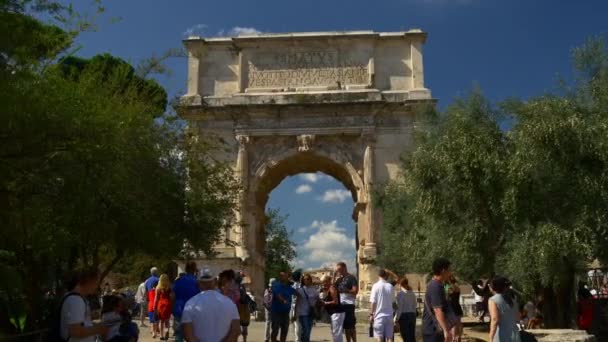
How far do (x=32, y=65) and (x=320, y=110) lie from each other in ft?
51.9

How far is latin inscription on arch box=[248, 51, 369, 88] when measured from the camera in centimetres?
2380

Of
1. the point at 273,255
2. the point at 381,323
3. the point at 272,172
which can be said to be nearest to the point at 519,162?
the point at 381,323

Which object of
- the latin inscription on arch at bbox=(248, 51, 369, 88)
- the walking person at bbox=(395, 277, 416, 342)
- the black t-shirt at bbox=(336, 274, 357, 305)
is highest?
the latin inscription on arch at bbox=(248, 51, 369, 88)

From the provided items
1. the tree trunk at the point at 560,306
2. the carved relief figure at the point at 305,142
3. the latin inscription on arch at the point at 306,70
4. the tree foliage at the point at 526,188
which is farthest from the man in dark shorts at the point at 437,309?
the latin inscription on arch at the point at 306,70

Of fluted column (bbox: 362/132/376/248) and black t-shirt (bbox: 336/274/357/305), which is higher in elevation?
fluted column (bbox: 362/132/376/248)

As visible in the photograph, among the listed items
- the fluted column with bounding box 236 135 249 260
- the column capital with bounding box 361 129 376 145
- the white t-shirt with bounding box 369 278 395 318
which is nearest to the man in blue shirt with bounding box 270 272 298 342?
the white t-shirt with bounding box 369 278 395 318

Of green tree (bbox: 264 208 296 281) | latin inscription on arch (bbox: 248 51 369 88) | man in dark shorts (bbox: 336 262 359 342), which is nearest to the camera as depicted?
man in dark shorts (bbox: 336 262 359 342)

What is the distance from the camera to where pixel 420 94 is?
76.7ft

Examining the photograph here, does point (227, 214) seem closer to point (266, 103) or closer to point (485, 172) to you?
point (485, 172)

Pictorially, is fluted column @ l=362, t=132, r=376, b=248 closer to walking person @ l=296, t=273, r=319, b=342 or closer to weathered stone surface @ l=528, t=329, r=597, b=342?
walking person @ l=296, t=273, r=319, b=342

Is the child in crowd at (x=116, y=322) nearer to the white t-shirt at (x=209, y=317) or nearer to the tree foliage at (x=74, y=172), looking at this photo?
the tree foliage at (x=74, y=172)

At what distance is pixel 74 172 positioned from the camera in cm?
757

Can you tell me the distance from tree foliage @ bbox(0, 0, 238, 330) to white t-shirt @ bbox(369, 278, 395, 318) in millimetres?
3913

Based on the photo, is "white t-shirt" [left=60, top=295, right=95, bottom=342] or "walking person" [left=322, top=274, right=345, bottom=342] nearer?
"white t-shirt" [left=60, top=295, right=95, bottom=342]
